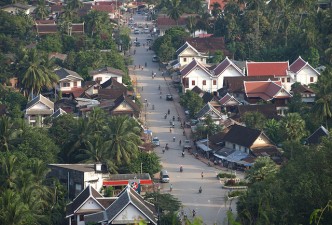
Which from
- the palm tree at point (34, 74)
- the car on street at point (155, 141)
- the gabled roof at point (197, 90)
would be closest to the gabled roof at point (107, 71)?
the palm tree at point (34, 74)

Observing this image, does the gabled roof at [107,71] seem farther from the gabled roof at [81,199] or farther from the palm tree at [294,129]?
the gabled roof at [81,199]

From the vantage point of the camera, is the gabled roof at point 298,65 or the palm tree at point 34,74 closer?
the palm tree at point 34,74

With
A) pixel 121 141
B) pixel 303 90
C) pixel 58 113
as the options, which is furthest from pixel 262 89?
pixel 121 141

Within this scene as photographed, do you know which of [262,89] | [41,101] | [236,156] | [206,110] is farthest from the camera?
[262,89]

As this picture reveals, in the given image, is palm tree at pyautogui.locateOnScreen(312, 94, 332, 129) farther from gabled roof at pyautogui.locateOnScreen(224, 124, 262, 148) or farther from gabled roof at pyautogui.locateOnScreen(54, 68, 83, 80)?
gabled roof at pyautogui.locateOnScreen(54, 68, 83, 80)

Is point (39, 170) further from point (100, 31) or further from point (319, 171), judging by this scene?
point (100, 31)

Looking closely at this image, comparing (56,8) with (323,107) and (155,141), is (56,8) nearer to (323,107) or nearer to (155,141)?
(155,141)
